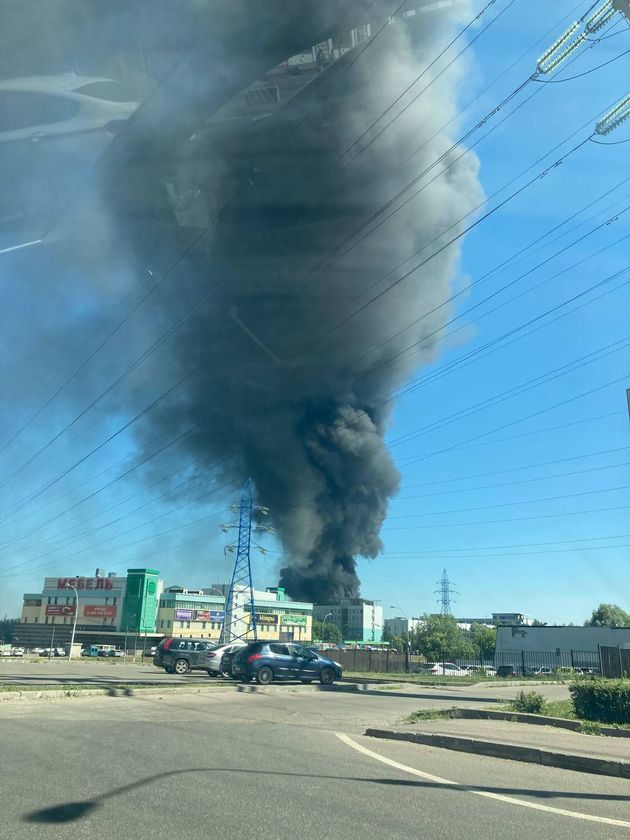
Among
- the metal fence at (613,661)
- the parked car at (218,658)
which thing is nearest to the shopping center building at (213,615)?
the parked car at (218,658)

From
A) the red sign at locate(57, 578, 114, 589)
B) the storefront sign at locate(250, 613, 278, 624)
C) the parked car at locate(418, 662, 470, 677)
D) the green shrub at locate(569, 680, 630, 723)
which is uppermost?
the red sign at locate(57, 578, 114, 589)

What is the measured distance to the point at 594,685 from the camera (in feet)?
34.0

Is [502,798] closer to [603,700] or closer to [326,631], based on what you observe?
[603,700]

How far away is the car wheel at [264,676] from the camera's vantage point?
19828 millimetres

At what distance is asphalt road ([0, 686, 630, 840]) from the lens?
4.59 m

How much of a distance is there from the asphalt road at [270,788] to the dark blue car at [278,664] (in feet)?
33.1

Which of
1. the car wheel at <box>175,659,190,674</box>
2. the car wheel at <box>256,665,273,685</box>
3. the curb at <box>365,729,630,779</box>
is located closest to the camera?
the curb at <box>365,729,630,779</box>

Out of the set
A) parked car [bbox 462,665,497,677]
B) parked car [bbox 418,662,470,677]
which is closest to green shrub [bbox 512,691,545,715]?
parked car [bbox 462,665,497,677]

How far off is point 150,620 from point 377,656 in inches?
2205

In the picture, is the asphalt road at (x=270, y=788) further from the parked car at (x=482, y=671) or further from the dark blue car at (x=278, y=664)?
the parked car at (x=482, y=671)

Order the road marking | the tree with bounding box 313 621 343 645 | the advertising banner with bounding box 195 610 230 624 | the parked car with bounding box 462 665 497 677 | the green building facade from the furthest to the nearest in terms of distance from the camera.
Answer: the tree with bounding box 313 621 343 645
the advertising banner with bounding box 195 610 230 624
the green building facade
the parked car with bounding box 462 665 497 677
the road marking

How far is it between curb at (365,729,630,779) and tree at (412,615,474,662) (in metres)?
82.0

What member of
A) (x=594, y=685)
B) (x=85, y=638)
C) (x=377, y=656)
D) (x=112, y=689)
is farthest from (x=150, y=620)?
(x=594, y=685)

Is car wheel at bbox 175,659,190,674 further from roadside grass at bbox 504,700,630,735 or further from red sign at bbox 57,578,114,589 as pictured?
red sign at bbox 57,578,114,589
